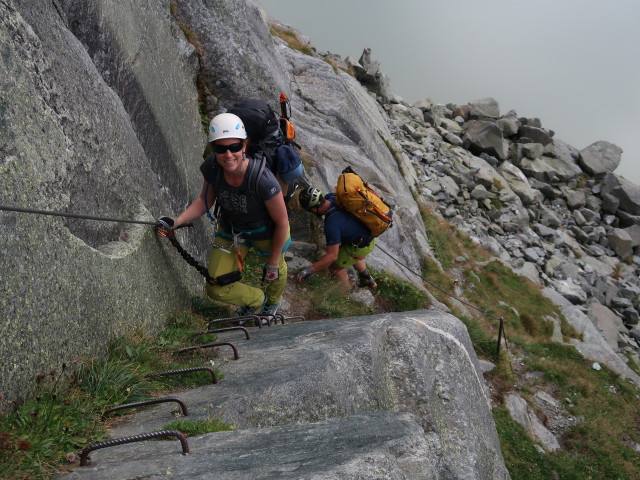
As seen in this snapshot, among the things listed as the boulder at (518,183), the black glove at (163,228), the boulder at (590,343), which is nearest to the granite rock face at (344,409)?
the black glove at (163,228)

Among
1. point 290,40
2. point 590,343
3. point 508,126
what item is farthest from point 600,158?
point 290,40

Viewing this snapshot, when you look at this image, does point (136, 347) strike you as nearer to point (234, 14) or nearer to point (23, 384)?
point (23, 384)

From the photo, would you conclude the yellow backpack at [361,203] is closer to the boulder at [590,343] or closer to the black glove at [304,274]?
the black glove at [304,274]

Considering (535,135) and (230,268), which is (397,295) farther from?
(535,135)

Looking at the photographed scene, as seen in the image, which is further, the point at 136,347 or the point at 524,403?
the point at 524,403

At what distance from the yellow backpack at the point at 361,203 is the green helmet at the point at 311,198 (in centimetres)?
42

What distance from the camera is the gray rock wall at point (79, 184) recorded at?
5.12 meters

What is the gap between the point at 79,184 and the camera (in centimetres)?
648

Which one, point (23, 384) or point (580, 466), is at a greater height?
point (23, 384)

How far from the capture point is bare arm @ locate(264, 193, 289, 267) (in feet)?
26.1

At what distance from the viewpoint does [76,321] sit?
584cm

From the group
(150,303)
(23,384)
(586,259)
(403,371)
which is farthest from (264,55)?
(586,259)

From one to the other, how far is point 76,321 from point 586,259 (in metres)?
42.4

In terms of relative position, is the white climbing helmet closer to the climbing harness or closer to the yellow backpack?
the climbing harness
